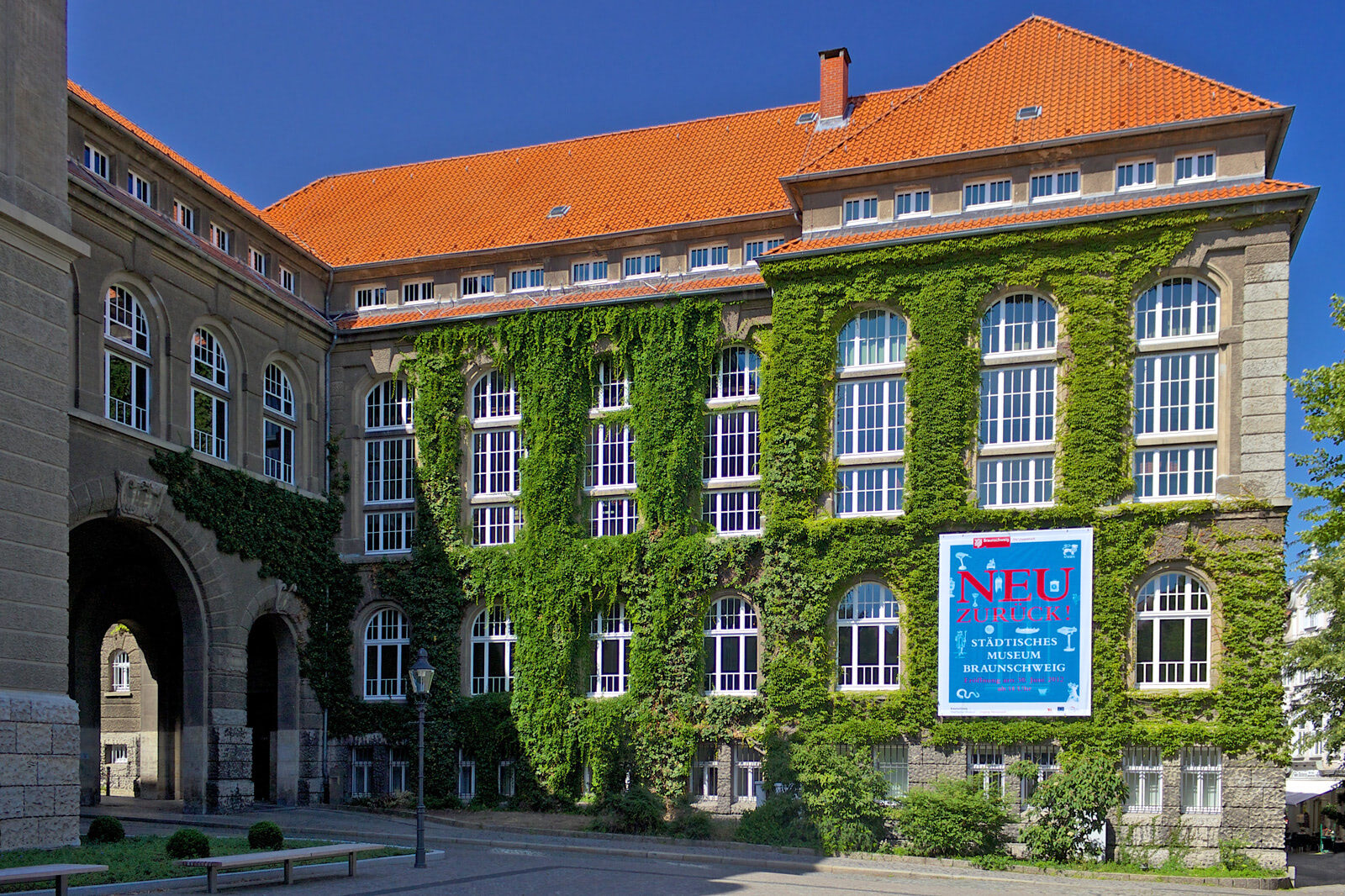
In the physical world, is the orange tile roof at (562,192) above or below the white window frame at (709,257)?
above

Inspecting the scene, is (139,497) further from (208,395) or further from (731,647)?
(731,647)

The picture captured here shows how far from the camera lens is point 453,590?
3622 centimetres

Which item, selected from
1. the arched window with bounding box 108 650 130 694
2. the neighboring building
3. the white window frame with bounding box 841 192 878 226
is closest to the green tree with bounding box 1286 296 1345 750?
the neighboring building

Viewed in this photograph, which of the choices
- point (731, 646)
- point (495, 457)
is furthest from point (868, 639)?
point (495, 457)

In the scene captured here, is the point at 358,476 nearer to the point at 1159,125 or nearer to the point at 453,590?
the point at 453,590

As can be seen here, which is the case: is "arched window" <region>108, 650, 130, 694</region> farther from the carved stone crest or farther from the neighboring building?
the carved stone crest

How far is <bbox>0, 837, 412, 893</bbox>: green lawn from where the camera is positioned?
19.4 meters

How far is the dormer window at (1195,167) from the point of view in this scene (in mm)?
30734

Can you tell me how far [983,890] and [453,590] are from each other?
1795 centimetres

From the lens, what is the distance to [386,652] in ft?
122

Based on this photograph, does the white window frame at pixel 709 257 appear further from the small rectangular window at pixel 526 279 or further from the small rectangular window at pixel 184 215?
the small rectangular window at pixel 184 215

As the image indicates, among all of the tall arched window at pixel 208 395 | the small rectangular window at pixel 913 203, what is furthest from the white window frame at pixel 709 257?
the tall arched window at pixel 208 395

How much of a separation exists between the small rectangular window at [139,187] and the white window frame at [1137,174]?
24134 millimetres

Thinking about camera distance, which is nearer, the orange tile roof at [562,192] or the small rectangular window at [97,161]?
the small rectangular window at [97,161]
